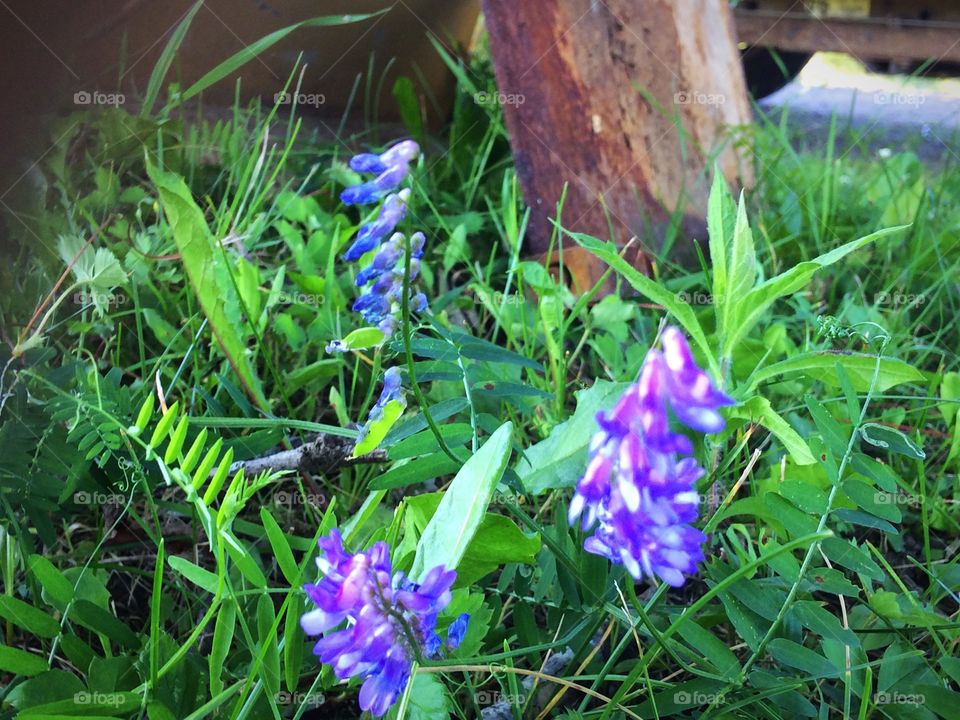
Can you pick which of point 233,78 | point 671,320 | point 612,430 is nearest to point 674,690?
point 612,430

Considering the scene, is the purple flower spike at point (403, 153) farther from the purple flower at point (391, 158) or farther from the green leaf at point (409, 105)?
the green leaf at point (409, 105)

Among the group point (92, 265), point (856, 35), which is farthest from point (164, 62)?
point (856, 35)

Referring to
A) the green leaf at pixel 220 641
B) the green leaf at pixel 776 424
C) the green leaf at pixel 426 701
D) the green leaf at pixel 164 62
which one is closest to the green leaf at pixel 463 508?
the green leaf at pixel 426 701

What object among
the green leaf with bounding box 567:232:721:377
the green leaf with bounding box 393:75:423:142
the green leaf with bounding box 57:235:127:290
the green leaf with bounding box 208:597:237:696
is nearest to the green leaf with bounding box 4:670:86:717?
the green leaf with bounding box 208:597:237:696

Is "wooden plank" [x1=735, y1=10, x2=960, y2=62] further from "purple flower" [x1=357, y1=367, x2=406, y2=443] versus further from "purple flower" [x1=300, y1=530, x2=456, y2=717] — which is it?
"purple flower" [x1=300, y1=530, x2=456, y2=717]

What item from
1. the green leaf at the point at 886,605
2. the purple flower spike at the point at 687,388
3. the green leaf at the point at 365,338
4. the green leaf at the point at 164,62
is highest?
the green leaf at the point at 164,62

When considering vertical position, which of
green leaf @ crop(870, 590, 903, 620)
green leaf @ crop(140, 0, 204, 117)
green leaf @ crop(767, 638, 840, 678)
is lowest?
green leaf @ crop(870, 590, 903, 620)

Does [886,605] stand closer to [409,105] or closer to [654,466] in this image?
[654,466]
